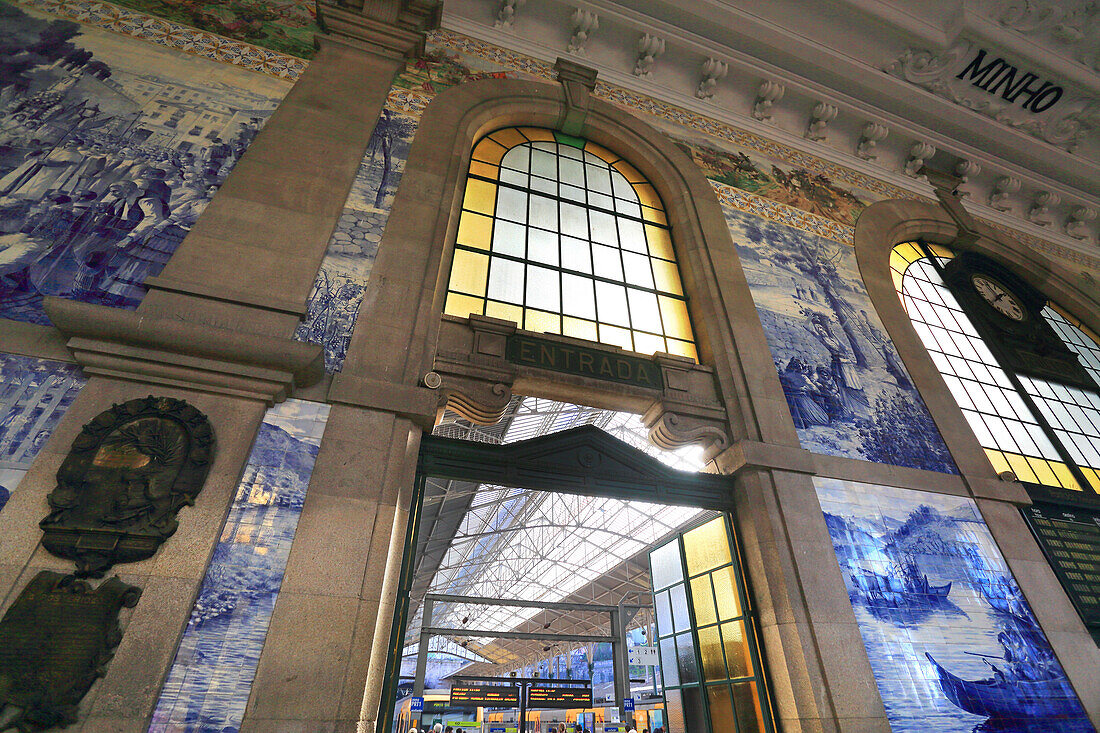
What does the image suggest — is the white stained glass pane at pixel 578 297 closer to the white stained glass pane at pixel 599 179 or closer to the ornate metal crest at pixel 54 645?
the white stained glass pane at pixel 599 179

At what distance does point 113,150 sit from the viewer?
4.84 meters

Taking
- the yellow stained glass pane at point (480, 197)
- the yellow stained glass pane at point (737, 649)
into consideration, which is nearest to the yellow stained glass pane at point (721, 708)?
the yellow stained glass pane at point (737, 649)

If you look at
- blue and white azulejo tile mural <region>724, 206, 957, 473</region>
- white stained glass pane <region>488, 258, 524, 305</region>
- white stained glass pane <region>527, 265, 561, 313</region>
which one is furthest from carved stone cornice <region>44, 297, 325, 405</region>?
blue and white azulejo tile mural <region>724, 206, 957, 473</region>

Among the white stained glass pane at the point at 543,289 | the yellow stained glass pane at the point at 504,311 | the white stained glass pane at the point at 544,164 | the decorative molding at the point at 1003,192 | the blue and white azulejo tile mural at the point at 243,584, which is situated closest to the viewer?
the blue and white azulejo tile mural at the point at 243,584

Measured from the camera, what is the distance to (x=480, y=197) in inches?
257

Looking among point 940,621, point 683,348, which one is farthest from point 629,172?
point 940,621

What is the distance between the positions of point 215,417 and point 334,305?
1385 millimetres

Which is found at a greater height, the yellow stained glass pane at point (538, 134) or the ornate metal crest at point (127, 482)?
the yellow stained glass pane at point (538, 134)

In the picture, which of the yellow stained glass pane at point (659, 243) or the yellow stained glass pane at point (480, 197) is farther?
the yellow stained glass pane at point (659, 243)

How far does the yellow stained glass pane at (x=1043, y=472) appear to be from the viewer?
683 centimetres

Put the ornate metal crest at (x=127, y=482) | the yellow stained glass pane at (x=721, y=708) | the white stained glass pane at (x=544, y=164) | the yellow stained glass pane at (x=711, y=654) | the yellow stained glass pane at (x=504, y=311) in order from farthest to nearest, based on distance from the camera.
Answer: the white stained glass pane at (x=544, y=164) < the yellow stained glass pane at (x=504, y=311) < the yellow stained glass pane at (x=711, y=654) < the yellow stained glass pane at (x=721, y=708) < the ornate metal crest at (x=127, y=482)

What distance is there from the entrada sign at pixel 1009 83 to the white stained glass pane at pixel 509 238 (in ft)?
34.4

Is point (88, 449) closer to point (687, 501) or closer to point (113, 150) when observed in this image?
point (113, 150)

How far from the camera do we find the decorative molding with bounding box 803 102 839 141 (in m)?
9.80
